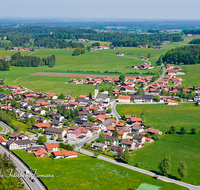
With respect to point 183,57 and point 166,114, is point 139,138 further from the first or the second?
point 183,57

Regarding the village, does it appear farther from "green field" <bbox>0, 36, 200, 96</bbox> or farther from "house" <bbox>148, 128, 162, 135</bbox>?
"green field" <bbox>0, 36, 200, 96</bbox>

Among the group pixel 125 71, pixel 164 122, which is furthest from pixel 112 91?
pixel 125 71

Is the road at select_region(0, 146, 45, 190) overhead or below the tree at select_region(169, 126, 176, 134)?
below

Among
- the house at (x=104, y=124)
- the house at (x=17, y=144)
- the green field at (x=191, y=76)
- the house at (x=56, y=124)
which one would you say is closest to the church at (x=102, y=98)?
the house at (x=104, y=124)

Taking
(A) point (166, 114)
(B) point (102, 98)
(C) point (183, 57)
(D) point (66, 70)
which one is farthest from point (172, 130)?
(C) point (183, 57)

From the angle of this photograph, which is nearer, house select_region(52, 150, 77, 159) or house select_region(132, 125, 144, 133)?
house select_region(52, 150, 77, 159)

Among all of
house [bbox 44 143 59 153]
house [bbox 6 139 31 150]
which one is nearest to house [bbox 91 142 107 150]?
house [bbox 44 143 59 153]

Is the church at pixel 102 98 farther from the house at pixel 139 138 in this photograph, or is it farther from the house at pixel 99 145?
the house at pixel 99 145
